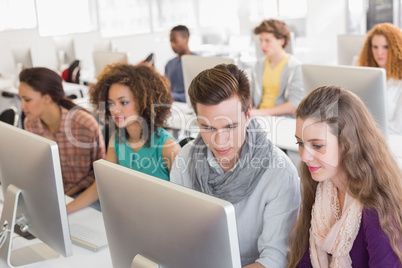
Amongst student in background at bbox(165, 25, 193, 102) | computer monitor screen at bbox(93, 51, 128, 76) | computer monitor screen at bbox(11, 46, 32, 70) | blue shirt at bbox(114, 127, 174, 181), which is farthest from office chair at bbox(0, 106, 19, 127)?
computer monitor screen at bbox(11, 46, 32, 70)

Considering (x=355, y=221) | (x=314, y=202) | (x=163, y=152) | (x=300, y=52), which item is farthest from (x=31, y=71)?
(x=300, y=52)

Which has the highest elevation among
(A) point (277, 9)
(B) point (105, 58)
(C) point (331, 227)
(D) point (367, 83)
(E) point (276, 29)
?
(A) point (277, 9)

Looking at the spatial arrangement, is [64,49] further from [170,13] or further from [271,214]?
[271,214]

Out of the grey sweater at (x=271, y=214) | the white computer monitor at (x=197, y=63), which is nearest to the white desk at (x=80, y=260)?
the grey sweater at (x=271, y=214)

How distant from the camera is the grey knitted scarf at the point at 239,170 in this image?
148 cm

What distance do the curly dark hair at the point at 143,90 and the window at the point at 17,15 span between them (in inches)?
193

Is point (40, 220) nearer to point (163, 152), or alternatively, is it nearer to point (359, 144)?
point (163, 152)

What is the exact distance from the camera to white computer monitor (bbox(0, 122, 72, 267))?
140 centimetres

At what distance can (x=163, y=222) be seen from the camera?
1.03 metres

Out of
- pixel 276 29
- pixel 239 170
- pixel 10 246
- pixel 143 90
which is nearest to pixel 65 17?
pixel 276 29

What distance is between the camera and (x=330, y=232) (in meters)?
1.34

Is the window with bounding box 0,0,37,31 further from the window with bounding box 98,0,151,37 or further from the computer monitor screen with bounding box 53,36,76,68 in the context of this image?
the window with bounding box 98,0,151,37

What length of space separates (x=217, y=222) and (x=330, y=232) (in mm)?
535

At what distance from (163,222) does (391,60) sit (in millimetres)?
2258
